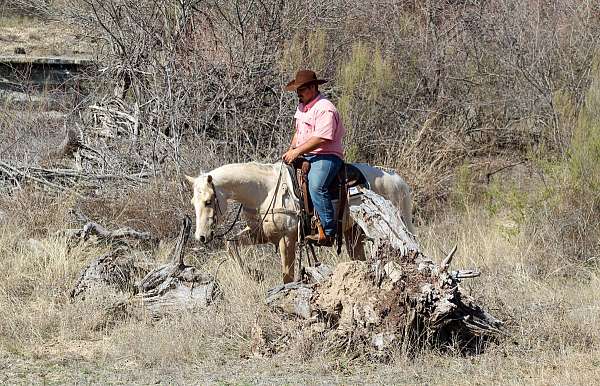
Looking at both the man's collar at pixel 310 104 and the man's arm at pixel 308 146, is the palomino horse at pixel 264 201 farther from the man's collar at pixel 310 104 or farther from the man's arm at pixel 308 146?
the man's collar at pixel 310 104

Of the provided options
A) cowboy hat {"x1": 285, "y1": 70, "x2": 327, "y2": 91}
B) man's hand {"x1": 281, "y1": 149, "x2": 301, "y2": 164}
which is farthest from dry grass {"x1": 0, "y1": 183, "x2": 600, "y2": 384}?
cowboy hat {"x1": 285, "y1": 70, "x2": 327, "y2": 91}

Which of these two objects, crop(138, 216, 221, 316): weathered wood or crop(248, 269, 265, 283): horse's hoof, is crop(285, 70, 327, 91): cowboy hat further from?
crop(248, 269, 265, 283): horse's hoof

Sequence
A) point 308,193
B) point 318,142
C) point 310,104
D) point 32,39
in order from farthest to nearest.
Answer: point 32,39 < point 308,193 < point 310,104 < point 318,142

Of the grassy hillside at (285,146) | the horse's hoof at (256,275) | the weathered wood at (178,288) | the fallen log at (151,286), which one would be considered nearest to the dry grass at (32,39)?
the grassy hillside at (285,146)

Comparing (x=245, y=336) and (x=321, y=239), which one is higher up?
(x=321, y=239)

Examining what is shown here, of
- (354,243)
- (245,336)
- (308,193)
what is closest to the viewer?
(245,336)

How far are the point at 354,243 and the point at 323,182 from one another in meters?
0.94

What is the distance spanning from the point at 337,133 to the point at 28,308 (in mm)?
3277

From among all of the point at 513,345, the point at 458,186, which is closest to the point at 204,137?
the point at 458,186

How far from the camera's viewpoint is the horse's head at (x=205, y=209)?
331 inches

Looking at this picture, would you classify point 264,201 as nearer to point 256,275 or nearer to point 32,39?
point 256,275

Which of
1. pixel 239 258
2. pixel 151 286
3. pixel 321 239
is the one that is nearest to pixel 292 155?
pixel 321 239

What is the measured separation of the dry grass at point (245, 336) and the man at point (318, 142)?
95 centimetres

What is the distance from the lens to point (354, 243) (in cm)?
937
